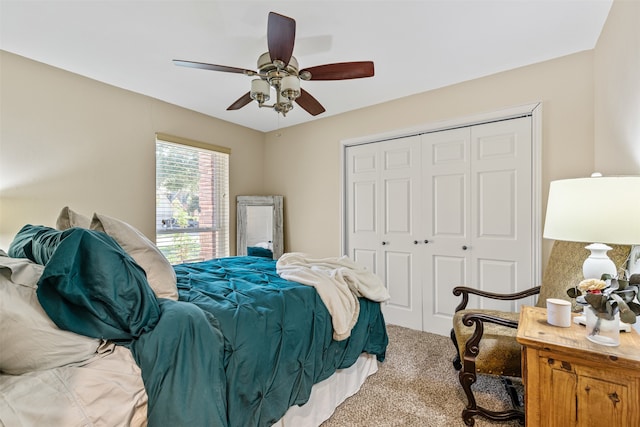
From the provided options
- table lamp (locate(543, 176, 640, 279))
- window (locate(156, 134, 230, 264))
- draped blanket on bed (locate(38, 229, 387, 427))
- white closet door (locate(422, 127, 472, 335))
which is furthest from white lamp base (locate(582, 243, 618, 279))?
window (locate(156, 134, 230, 264))

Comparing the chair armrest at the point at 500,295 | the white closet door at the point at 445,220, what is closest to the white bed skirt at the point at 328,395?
the chair armrest at the point at 500,295

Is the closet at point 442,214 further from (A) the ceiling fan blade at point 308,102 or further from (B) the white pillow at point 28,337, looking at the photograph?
(B) the white pillow at point 28,337

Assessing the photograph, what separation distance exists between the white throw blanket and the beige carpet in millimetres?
486

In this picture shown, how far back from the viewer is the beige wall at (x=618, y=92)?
159 cm

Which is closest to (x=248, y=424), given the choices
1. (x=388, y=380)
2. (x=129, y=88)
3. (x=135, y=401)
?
(x=135, y=401)

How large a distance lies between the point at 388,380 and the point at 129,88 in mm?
3680

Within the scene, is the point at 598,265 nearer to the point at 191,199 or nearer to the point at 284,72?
the point at 284,72

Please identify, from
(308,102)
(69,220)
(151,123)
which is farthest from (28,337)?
(151,123)

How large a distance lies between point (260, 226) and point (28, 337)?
3.45 metres

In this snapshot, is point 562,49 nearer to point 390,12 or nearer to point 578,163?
point 578,163

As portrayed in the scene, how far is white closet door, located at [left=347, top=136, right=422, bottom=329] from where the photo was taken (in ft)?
11.0

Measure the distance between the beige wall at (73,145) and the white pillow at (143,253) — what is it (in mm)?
1761

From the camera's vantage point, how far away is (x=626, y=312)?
112cm

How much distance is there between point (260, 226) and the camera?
4363 mm
